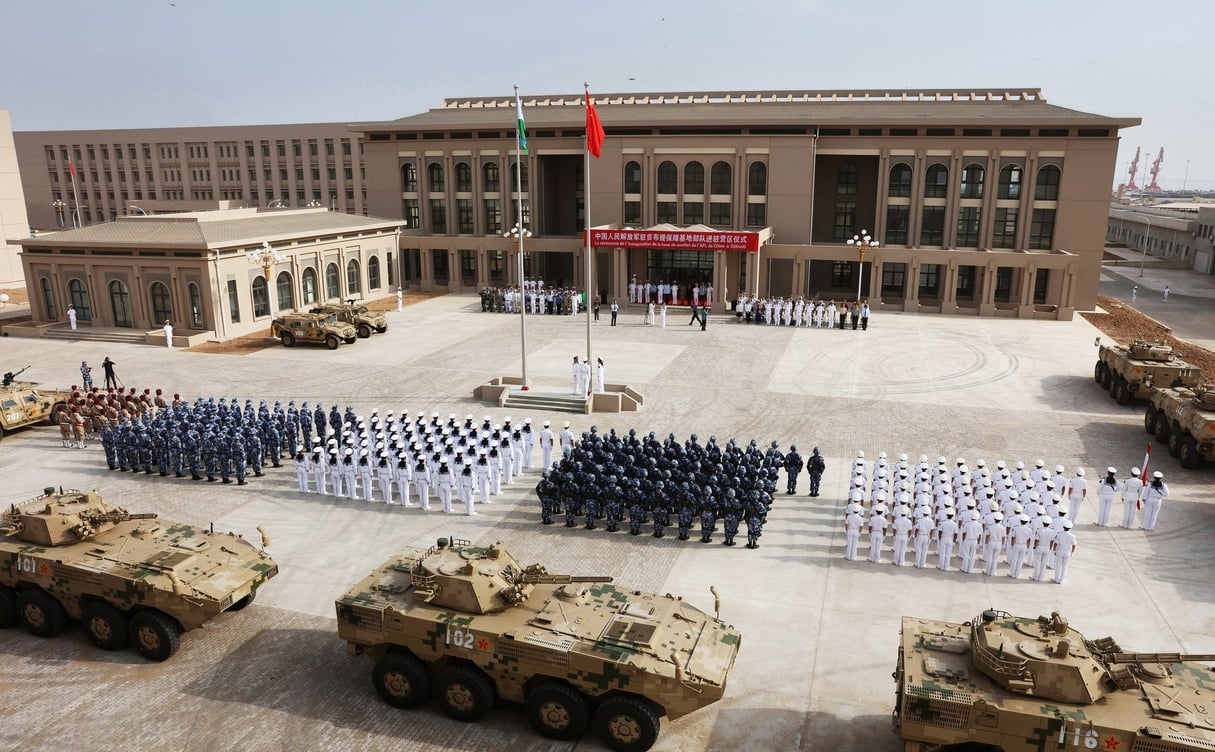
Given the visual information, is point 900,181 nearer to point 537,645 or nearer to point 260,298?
point 260,298

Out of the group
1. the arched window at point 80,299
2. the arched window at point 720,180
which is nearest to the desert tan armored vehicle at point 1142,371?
the arched window at point 720,180

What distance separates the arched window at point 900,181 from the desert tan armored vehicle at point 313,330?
2818 cm

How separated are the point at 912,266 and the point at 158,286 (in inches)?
1361

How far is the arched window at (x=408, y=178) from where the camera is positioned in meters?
49.9

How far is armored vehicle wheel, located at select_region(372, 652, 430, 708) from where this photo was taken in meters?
10.8

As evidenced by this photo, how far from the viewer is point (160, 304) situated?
34.8 metres

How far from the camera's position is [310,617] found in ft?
42.9

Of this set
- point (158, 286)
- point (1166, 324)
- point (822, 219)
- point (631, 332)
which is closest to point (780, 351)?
point (631, 332)

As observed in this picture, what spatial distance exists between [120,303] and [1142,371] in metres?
38.1

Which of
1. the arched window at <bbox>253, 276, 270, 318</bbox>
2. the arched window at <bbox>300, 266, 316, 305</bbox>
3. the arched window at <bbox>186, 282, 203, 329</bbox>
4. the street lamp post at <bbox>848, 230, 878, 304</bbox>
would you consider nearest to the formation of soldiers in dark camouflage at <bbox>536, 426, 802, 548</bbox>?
the street lamp post at <bbox>848, 230, 878, 304</bbox>

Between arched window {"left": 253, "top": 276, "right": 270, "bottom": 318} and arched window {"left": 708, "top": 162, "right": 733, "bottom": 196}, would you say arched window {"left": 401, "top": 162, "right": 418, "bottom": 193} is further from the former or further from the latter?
arched window {"left": 708, "top": 162, "right": 733, "bottom": 196}

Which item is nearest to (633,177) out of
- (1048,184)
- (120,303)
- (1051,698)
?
(1048,184)

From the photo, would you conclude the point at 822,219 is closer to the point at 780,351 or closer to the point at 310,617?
the point at 780,351

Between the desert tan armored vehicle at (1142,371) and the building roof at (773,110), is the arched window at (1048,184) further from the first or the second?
the desert tan armored vehicle at (1142,371)
